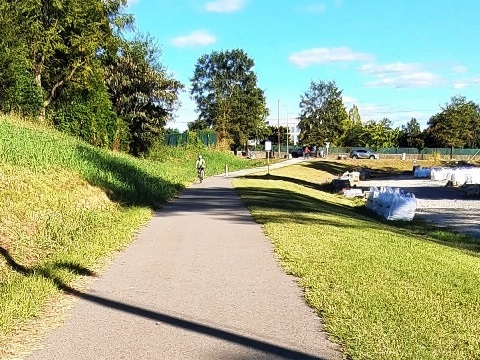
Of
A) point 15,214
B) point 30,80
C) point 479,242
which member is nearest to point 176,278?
point 15,214

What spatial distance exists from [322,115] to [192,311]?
97917 millimetres

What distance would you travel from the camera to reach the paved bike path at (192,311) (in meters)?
4.81

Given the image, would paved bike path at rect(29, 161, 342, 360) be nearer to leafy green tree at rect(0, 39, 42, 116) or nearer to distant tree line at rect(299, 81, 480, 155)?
leafy green tree at rect(0, 39, 42, 116)

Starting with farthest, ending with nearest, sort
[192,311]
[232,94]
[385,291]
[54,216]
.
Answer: [232,94]
[54,216]
[385,291]
[192,311]

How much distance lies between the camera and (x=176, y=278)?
7723 mm

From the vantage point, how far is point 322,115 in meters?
102

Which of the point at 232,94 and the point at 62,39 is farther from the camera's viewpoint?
the point at 232,94

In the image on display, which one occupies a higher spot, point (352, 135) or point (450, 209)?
point (352, 135)

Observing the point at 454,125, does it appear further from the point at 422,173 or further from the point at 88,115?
the point at 88,115

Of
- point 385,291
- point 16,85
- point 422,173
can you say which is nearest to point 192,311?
point 385,291

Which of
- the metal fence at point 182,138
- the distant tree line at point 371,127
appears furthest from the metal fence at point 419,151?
the metal fence at point 182,138

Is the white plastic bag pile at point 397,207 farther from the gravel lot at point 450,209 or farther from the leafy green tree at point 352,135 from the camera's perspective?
the leafy green tree at point 352,135

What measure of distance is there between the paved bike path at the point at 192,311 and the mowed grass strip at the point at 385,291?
0.31 metres

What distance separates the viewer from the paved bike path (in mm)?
4809
